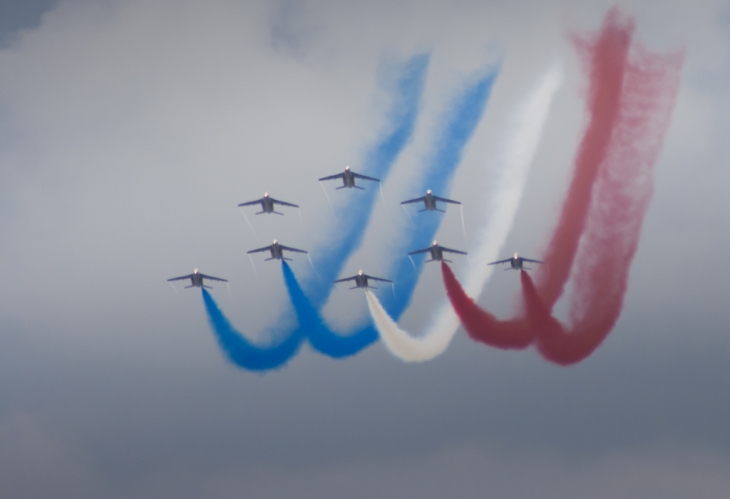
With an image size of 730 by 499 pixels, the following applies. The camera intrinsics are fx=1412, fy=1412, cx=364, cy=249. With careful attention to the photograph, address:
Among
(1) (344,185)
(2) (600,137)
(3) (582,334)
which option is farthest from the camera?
(1) (344,185)

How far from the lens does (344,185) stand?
88375mm

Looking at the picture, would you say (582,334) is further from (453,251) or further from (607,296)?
(453,251)

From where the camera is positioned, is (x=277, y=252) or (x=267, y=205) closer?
(x=267, y=205)

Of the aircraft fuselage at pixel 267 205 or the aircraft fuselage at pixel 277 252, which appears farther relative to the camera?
the aircraft fuselage at pixel 277 252

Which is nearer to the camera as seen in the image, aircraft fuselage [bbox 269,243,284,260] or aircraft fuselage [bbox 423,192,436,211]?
aircraft fuselage [bbox 423,192,436,211]

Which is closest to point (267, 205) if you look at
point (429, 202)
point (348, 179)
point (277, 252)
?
point (277, 252)

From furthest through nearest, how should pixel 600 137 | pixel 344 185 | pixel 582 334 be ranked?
pixel 344 185 → pixel 582 334 → pixel 600 137

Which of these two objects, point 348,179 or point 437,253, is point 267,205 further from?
point 437,253

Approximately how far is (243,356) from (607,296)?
25.0m

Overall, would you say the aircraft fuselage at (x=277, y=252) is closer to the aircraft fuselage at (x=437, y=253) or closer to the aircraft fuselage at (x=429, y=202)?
the aircraft fuselage at (x=437, y=253)

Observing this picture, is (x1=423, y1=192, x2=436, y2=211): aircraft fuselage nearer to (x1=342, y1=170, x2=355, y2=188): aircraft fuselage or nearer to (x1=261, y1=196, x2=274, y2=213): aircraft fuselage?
(x1=342, y1=170, x2=355, y2=188): aircraft fuselage

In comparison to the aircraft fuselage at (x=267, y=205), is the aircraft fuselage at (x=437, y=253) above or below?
below

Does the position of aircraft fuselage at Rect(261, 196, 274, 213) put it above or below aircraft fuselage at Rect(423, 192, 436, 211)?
above

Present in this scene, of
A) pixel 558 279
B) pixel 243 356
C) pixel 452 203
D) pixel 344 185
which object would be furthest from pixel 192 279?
pixel 558 279
